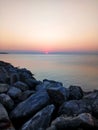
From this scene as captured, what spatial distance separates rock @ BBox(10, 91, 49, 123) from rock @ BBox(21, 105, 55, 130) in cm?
58

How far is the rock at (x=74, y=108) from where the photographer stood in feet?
28.3

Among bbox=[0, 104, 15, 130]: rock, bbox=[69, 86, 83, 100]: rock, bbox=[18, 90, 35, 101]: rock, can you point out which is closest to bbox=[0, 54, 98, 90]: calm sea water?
bbox=[69, 86, 83, 100]: rock

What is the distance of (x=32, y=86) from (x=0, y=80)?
1608 mm

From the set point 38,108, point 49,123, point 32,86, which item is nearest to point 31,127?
point 49,123

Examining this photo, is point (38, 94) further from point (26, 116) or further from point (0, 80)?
point (0, 80)

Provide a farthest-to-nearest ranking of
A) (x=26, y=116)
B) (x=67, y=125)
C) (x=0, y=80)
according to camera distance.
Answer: (x=0, y=80) < (x=26, y=116) < (x=67, y=125)

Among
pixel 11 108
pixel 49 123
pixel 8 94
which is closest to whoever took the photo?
pixel 49 123

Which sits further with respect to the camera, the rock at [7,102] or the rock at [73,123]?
the rock at [7,102]

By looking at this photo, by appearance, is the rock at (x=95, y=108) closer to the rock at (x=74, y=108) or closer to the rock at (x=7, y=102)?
the rock at (x=74, y=108)

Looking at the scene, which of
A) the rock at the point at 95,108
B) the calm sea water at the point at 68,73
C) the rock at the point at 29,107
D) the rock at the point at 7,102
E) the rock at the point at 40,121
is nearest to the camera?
the rock at the point at 40,121

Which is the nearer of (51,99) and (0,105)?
(0,105)

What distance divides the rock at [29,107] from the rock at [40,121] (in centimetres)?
58

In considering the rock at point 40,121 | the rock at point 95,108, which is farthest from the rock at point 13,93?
the rock at point 95,108

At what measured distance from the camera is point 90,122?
7.66m
